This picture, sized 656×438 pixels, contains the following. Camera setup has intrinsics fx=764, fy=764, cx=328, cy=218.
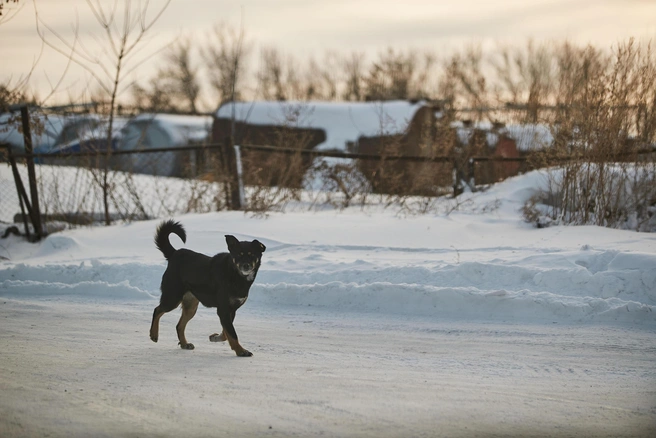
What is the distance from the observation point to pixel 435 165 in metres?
14.5

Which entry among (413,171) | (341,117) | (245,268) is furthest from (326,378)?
(341,117)

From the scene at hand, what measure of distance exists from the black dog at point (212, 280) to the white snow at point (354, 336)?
0.82ft

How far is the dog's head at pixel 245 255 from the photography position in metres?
5.82

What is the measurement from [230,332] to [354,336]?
4.58ft

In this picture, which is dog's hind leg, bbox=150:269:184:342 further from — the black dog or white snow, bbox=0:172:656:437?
white snow, bbox=0:172:656:437

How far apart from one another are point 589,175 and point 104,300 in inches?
279

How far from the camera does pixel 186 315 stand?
639 centimetres

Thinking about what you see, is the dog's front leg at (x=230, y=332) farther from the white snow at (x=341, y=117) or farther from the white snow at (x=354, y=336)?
the white snow at (x=341, y=117)

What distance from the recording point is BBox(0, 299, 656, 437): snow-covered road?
4.35 m

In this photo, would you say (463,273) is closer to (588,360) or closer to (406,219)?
(588,360)

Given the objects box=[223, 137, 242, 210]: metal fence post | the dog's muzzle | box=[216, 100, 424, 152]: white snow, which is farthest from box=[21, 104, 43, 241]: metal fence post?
box=[216, 100, 424, 152]: white snow

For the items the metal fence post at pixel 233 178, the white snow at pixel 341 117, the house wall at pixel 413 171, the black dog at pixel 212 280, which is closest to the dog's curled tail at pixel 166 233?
the black dog at pixel 212 280

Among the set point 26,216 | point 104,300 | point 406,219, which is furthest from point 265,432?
point 26,216

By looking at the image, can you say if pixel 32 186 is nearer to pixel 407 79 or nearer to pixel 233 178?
pixel 233 178
